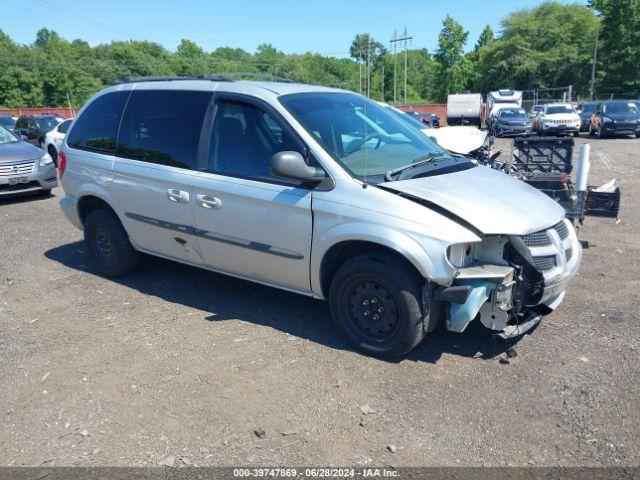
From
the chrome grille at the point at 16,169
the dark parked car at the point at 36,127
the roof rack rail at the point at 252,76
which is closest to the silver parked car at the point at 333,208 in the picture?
the roof rack rail at the point at 252,76

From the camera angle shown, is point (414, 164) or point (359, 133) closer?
point (414, 164)

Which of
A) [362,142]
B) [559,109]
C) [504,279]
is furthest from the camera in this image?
[559,109]

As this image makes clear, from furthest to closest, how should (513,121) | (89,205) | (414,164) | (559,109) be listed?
(513,121), (559,109), (89,205), (414,164)

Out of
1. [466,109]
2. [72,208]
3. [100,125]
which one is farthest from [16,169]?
[466,109]

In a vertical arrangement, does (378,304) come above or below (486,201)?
below

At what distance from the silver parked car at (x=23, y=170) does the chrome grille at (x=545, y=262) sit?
9744mm

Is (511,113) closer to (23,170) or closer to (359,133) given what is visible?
(23,170)

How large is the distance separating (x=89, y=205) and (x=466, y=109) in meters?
38.4

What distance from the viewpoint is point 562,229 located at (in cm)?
423

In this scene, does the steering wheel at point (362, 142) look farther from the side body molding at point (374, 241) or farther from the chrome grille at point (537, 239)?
the chrome grille at point (537, 239)

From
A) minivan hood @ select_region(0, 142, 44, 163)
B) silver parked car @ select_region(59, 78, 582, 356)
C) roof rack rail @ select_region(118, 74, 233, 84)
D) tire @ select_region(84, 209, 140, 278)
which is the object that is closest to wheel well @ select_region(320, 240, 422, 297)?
silver parked car @ select_region(59, 78, 582, 356)

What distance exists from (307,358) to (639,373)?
2367 mm

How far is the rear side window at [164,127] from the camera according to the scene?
4836 mm

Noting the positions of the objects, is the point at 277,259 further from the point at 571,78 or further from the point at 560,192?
the point at 571,78
